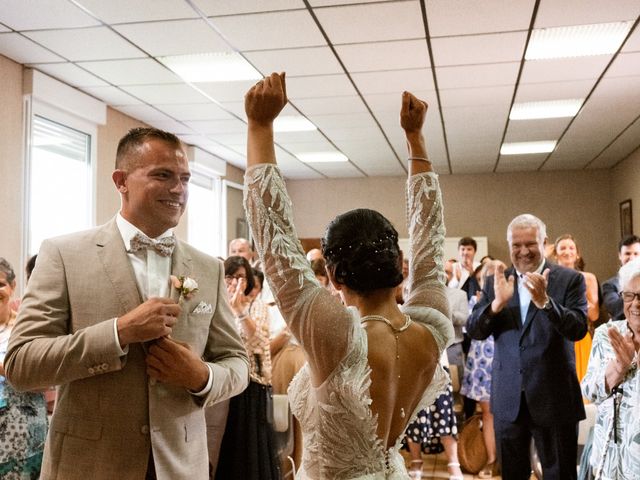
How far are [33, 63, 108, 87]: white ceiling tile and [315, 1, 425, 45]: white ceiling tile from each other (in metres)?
2.19

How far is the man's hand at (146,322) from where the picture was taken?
1.47 meters

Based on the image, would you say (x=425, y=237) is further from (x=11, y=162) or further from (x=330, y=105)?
(x=330, y=105)

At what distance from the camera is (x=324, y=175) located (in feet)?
37.4

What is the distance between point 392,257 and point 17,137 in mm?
4716

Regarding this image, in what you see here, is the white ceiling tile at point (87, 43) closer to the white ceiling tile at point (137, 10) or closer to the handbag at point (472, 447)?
the white ceiling tile at point (137, 10)

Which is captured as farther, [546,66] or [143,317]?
[546,66]

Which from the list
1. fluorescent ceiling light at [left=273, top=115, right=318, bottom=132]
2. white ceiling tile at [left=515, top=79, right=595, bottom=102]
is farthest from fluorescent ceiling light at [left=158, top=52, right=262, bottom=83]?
white ceiling tile at [left=515, top=79, right=595, bottom=102]

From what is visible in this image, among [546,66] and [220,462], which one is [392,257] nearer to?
[220,462]

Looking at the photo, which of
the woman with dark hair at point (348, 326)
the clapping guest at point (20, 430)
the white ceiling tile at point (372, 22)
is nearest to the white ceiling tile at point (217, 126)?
the white ceiling tile at point (372, 22)

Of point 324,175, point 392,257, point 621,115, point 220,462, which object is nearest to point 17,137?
point 220,462

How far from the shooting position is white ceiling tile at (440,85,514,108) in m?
5.98

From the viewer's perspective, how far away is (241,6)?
4043 mm

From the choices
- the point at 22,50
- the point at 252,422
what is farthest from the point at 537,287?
the point at 22,50

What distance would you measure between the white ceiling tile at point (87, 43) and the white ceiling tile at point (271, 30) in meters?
0.78
